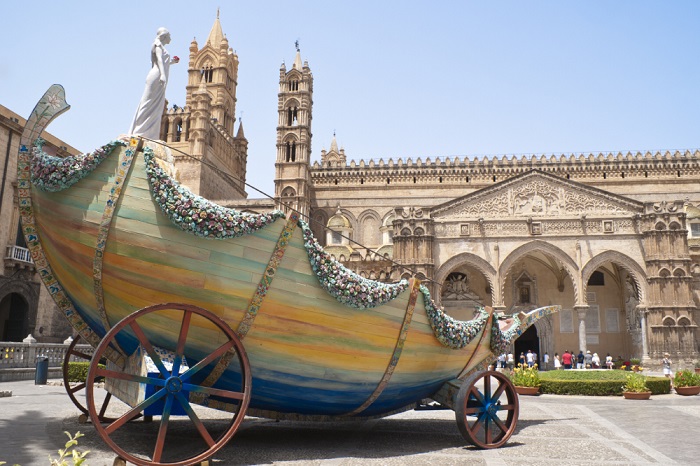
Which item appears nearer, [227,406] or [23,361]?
[227,406]

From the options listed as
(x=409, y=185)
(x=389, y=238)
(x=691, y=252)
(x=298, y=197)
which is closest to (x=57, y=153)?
(x=298, y=197)

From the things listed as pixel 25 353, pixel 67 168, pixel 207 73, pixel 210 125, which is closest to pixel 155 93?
pixel 67 168

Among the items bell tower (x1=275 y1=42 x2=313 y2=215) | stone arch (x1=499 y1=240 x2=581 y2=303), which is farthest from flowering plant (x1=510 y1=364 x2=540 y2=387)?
bell tower (x1=275 y1=42 x2=313 y2=215)

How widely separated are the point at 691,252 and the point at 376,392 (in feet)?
103

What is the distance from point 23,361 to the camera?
17078mm

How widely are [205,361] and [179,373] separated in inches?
17.8

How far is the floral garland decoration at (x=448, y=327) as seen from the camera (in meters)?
7.67

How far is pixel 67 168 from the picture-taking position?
5.82 metres

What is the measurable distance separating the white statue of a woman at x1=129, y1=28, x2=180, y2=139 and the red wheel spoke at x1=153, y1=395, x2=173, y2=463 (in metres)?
3.35

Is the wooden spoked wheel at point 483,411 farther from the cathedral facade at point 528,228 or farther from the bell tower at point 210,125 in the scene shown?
the bell tower at point 210,125

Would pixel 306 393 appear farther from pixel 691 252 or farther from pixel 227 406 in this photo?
pixel 691 252

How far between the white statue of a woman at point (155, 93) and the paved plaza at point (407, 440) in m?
3.94

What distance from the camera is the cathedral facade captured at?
28375 mm

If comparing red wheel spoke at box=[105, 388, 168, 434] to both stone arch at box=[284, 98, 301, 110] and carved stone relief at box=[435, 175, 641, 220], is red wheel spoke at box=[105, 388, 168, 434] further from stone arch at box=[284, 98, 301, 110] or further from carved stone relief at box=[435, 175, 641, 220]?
stone arch at box=[284, 98, 301, 110]
